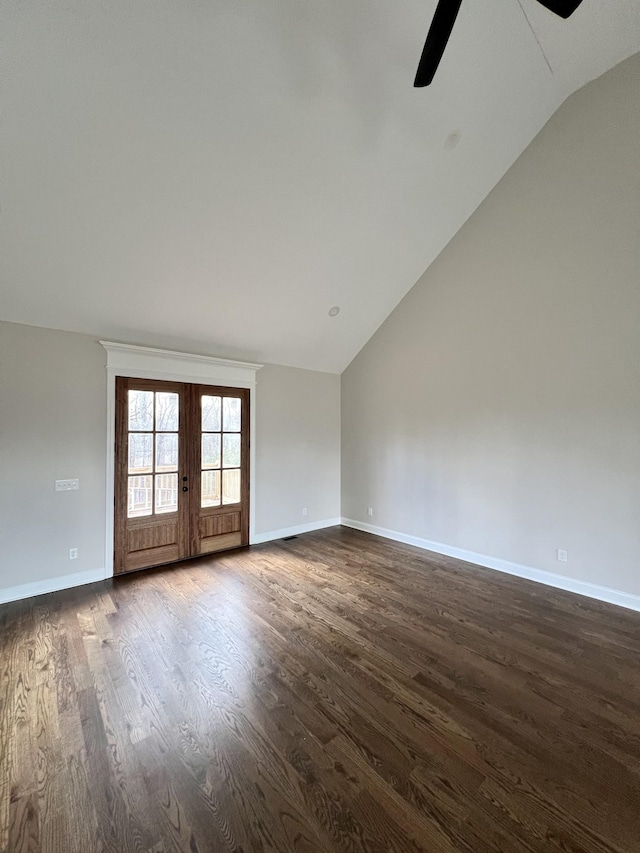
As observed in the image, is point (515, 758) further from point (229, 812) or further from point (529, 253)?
point (529, 253)

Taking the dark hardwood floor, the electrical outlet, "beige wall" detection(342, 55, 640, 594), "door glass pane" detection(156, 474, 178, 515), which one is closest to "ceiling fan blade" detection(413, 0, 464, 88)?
"beige wall" detection(342, 55, 640, 594)

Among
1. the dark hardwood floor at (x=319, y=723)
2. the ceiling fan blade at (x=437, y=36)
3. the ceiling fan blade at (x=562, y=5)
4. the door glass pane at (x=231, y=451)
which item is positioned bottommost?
the dark hardwood floor at (x=319, y=723)

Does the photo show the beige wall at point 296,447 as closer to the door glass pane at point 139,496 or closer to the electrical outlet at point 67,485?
the door glass pane at point 139,496

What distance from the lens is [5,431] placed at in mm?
3156

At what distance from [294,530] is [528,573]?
3.09m

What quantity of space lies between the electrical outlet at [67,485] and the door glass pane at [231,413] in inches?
68.1

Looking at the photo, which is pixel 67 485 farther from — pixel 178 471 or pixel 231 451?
pixel 231 451

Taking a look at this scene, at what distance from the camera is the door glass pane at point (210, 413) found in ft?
14.5

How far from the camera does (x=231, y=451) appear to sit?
4.66 metres

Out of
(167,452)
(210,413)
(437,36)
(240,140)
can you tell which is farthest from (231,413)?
(437,36)

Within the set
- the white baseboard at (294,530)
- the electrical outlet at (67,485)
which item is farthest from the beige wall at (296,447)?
the electrical outlet at (67,485)

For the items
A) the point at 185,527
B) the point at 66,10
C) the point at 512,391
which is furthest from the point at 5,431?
the point at 512,391

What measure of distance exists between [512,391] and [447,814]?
3.49m

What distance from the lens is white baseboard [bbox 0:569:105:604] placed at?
316cm
